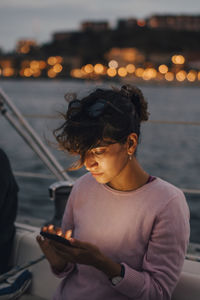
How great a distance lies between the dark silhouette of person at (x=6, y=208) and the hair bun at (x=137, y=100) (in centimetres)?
66

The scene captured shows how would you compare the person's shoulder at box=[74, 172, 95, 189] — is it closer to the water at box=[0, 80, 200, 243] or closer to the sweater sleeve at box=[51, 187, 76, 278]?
the sweater sleeve at box=[51, 187, 76, 278]

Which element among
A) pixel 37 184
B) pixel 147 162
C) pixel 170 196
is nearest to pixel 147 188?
pixel 170 196

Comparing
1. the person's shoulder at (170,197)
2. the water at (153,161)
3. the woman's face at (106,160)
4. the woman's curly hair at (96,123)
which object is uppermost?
the woman's curly hair at (96,123)

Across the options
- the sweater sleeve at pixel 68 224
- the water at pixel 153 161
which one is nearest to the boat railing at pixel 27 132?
the water at pixel 153 161

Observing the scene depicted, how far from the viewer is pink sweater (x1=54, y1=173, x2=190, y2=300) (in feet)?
3.31

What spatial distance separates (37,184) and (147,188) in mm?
9754

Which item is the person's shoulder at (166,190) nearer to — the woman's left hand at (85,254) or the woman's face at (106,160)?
the woman's face at (106,160)

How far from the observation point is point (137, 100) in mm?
1107

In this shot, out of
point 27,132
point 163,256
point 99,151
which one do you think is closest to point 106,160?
point 99,151

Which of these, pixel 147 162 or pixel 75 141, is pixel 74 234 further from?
pixel 147 162

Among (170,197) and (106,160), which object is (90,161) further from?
(170,197)

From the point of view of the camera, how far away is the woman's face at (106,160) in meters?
1.02

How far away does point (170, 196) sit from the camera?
1.04 metres

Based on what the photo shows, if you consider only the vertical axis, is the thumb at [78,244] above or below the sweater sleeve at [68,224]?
above
